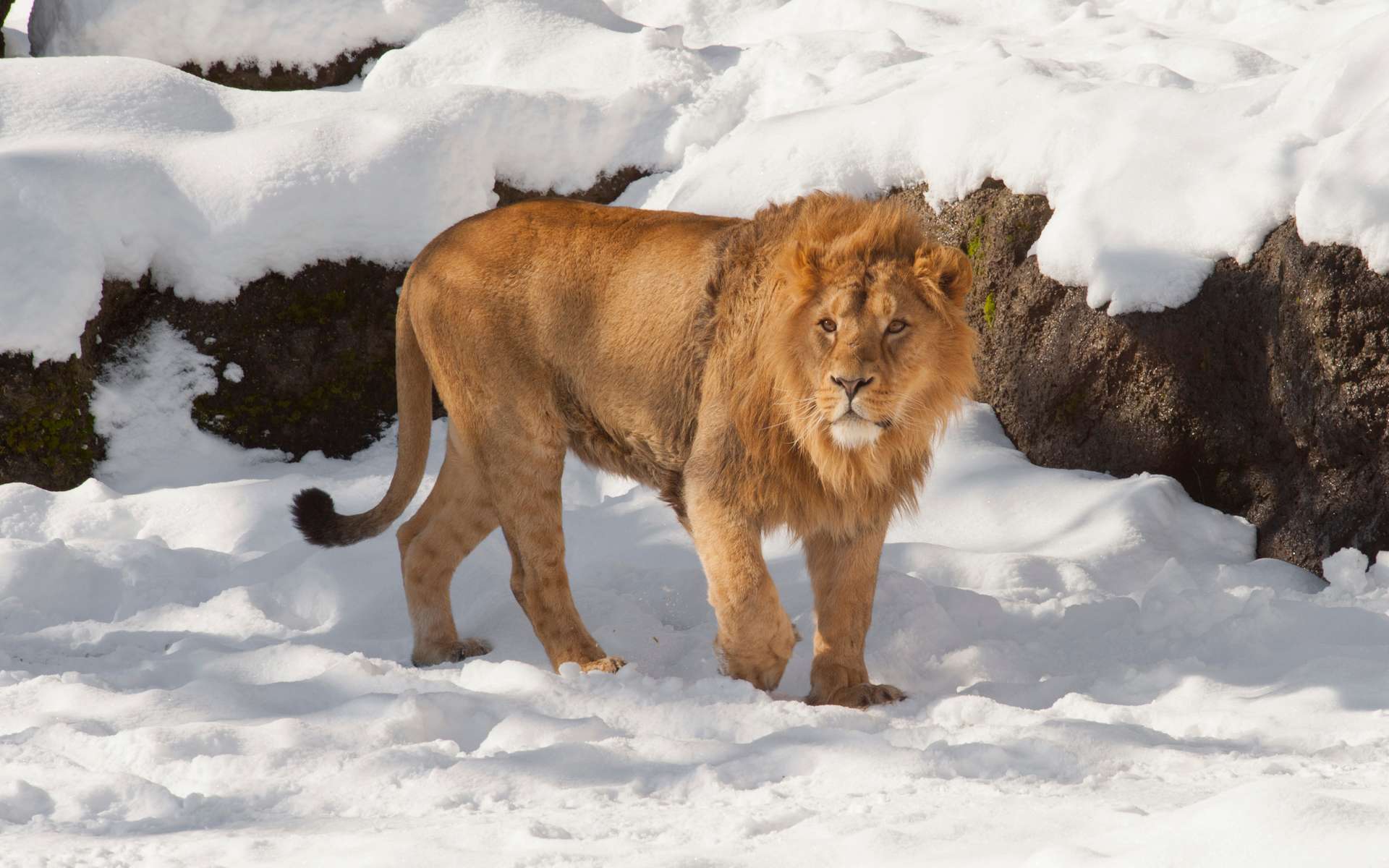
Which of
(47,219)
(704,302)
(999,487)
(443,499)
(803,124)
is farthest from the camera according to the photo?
(803,124)

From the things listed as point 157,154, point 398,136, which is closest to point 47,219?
point 157,154

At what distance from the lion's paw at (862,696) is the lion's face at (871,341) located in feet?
2.55

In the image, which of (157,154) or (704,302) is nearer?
(704,302)

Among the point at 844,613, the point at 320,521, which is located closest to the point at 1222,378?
the point at 844,613

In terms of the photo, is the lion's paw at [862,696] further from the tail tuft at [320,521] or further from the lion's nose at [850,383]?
the tail tuft at [320,521]

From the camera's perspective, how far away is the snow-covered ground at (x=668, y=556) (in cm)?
299

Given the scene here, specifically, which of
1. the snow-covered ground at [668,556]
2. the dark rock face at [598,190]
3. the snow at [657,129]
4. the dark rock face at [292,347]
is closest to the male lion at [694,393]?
the snow-covered ground at [668,556]

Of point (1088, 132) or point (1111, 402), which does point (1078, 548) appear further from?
point (1088, 132)

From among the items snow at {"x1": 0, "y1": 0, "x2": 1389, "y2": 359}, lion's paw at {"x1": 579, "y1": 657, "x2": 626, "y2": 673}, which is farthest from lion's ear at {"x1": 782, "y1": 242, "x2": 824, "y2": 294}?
snow at {"x1": 0, "y1": 0, "x2": 1389, "y2": 359}

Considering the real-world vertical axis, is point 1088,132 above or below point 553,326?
above

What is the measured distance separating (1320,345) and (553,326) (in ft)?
9.98

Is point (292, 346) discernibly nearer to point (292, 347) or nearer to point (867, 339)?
point (292, 347)

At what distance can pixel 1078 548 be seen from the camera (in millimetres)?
5535

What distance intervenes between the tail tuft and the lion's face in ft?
6.50
